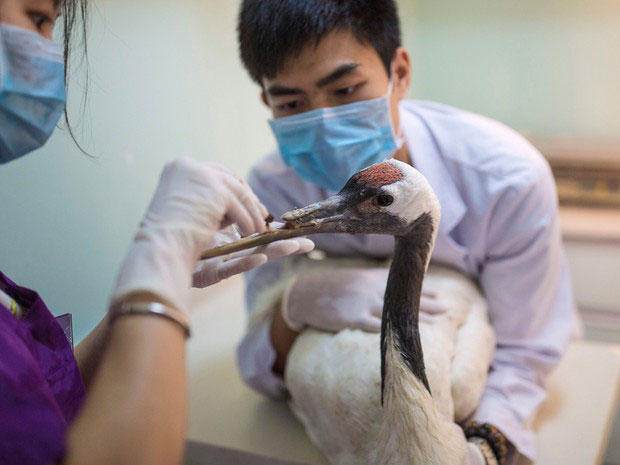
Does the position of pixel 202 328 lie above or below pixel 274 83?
below

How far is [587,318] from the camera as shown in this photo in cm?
199

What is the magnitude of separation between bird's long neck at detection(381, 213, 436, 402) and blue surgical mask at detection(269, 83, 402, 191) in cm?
17

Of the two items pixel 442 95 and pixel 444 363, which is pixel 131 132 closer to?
pixel 444 363

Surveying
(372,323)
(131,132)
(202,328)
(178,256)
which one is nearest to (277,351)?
(372,323)

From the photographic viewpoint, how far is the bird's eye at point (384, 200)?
79cm

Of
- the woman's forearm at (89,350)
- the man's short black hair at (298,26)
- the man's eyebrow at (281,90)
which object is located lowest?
the woman's forearm at (89,350)

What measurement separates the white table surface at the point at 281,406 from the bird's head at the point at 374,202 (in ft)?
1.38

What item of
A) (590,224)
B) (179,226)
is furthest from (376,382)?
(590,224)

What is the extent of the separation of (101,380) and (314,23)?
2.14 feet

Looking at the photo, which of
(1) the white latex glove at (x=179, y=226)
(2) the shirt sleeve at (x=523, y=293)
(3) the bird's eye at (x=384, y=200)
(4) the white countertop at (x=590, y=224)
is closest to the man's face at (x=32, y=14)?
(1) the white latex glove at (x=179, y=226)

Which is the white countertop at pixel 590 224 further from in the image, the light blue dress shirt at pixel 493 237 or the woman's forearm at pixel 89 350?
the woman's forearm at pixel 89 350

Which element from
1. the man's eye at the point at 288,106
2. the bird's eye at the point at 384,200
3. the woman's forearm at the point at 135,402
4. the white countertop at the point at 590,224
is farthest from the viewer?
the white countertop at the point at 590,224

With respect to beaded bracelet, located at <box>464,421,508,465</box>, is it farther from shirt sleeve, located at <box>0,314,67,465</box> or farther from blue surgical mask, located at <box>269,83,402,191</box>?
shirt sleeve, located at <box>0,314,67,465</box>

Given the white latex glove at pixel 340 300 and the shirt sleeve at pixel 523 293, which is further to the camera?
the shirt sleeve at pixel 523 293
